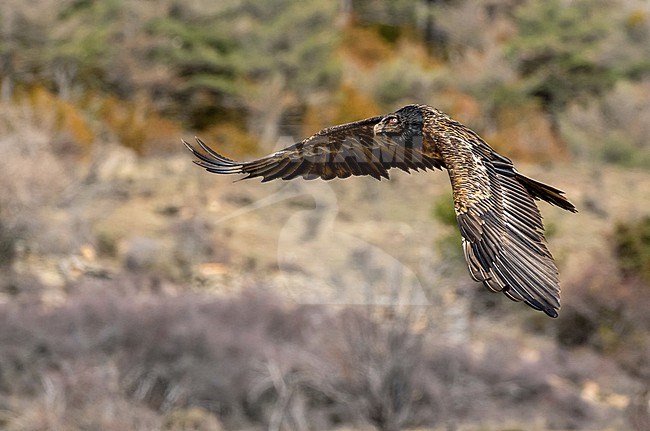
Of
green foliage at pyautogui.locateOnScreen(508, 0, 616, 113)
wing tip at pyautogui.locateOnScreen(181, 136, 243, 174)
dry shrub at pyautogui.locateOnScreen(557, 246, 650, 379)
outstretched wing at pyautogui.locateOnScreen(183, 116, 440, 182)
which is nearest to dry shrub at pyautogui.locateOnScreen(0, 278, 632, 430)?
dry shrub at pyautogui.locateOnScreen(557, 246, 650, 379)

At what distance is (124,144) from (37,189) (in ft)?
28.9

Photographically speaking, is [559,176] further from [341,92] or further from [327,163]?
[327,163]

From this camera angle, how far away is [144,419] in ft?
50.2

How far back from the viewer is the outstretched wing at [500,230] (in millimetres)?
4852

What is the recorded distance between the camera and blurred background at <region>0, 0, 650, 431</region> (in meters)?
17.4

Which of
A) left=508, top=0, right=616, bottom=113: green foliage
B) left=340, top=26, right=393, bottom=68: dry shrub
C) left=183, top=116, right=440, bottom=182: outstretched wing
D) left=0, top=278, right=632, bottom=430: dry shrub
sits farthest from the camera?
left=340, top=26, right=393, bottom=68: dry shrub

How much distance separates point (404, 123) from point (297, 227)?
1978 cm

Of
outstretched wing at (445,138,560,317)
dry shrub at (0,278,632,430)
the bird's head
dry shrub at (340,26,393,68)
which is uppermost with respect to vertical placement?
dry shrub at (340,26,393,68)

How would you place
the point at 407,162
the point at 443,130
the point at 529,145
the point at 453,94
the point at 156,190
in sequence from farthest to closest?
1. the point at 453,94
2. the point at 529,145
3. the point at 156,190
4. the point at 407,162
5. the point at 443,130

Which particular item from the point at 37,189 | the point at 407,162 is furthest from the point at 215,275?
the point at 407,162

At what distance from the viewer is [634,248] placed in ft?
75.1

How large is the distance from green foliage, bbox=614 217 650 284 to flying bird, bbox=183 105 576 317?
53.2 ft

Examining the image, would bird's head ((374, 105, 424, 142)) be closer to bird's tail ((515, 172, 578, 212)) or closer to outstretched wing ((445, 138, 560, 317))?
outstretched wing ((445, 138, 560, 317))

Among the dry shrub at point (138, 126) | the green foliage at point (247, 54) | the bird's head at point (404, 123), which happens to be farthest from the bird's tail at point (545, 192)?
the green foliage at point (247, 54)
